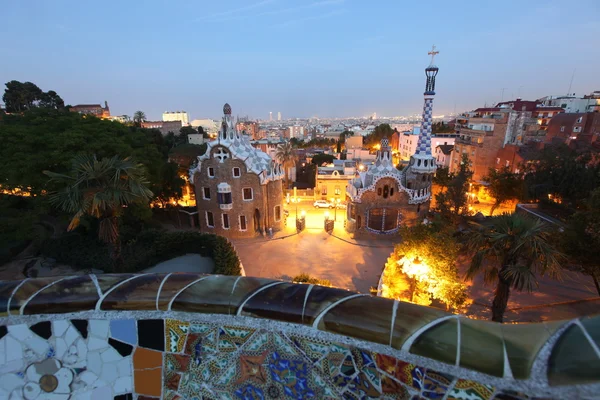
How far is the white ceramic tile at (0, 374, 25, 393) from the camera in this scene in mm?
3215

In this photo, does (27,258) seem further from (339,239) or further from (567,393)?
(567,393)

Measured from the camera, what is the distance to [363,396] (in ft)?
9.17

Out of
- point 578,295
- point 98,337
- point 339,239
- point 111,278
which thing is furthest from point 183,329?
point 339,239

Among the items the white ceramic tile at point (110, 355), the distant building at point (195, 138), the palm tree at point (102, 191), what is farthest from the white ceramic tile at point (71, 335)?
the distant building at point (195, 138)

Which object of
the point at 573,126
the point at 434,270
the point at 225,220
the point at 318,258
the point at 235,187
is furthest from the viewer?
the point at 573,126

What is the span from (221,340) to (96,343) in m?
1.34

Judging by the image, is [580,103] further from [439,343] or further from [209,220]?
[439,343]

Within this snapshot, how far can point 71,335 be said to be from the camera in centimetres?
323

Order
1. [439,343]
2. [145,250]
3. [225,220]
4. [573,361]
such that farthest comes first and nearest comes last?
[225,220]
[145,250]
[439,343]
[573,361]

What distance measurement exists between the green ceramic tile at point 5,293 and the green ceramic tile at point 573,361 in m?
4.98

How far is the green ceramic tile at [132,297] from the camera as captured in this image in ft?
10.8

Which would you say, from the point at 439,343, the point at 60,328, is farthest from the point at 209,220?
the point at 439,343

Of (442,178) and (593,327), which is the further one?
(442,178)

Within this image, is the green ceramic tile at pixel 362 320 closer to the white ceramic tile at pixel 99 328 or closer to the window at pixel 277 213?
the white ceramic tile at pixel 99 328
